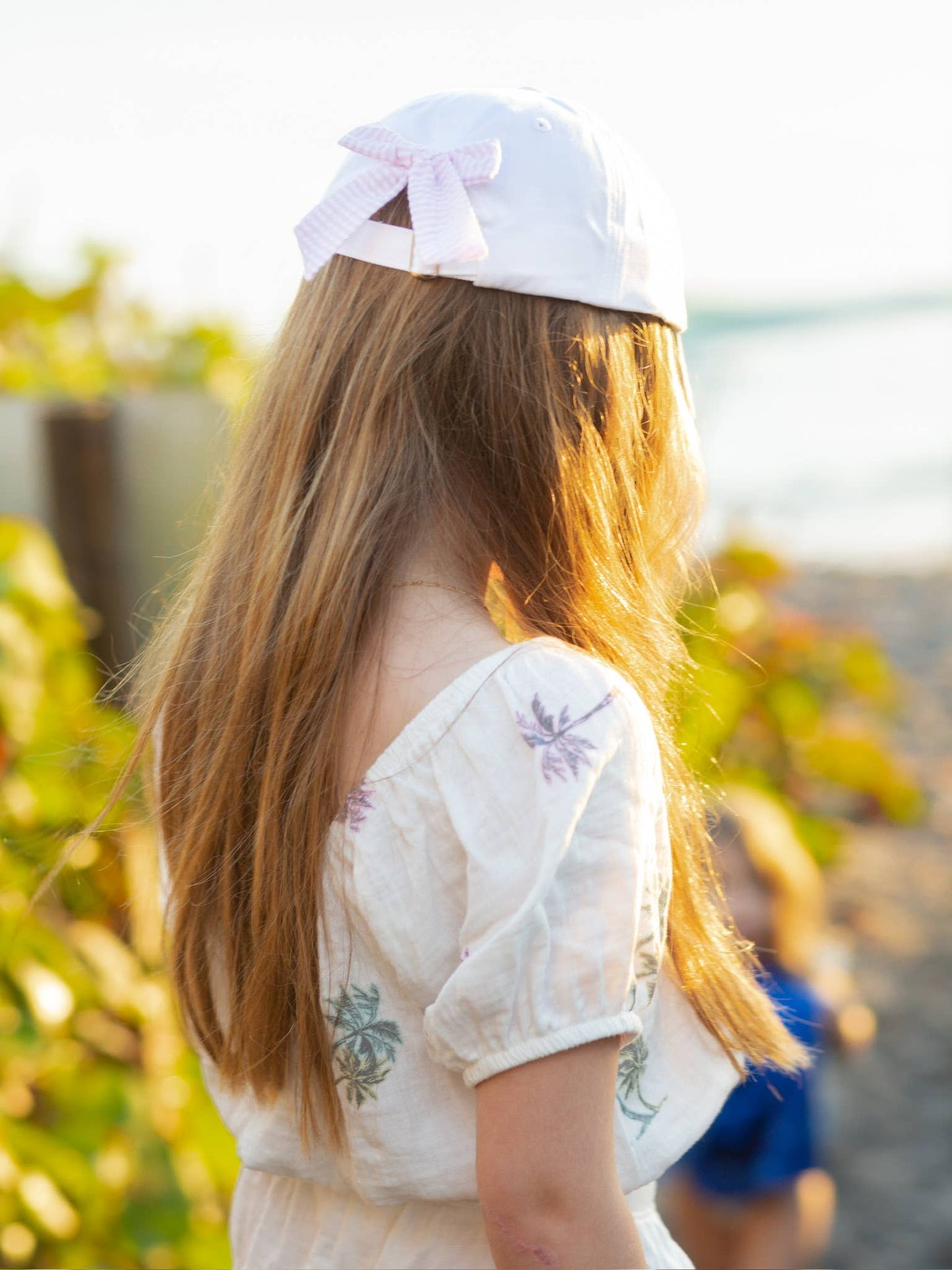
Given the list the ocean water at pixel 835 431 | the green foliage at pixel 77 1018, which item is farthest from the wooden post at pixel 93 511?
the ocean water at pixel 835 431

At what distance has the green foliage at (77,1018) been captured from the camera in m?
1.74

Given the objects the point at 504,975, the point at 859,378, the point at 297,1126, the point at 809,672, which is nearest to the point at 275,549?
the point at 504,975

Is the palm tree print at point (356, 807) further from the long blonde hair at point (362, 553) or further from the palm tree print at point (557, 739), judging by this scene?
the palm tree print at point (557, 739)

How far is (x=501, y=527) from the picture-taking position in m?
1.05

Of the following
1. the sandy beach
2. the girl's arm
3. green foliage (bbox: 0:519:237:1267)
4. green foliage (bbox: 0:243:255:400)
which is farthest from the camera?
green foliage (bbox: 0:243:255:400)

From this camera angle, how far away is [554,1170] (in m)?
0.87

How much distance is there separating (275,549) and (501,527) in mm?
202

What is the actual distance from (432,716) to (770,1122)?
1747 mm

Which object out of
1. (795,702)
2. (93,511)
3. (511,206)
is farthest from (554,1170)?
(795,702)

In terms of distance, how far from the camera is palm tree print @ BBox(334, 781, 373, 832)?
3.20 ft

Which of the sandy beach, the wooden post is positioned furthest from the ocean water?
the wooden post

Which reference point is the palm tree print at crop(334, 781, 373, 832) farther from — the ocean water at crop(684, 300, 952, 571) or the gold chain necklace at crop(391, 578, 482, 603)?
the ocean water at crop(684, 300, 952, 571)

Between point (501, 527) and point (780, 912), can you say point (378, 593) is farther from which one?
point (780, 912)

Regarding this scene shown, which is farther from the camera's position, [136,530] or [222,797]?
[136,530]
